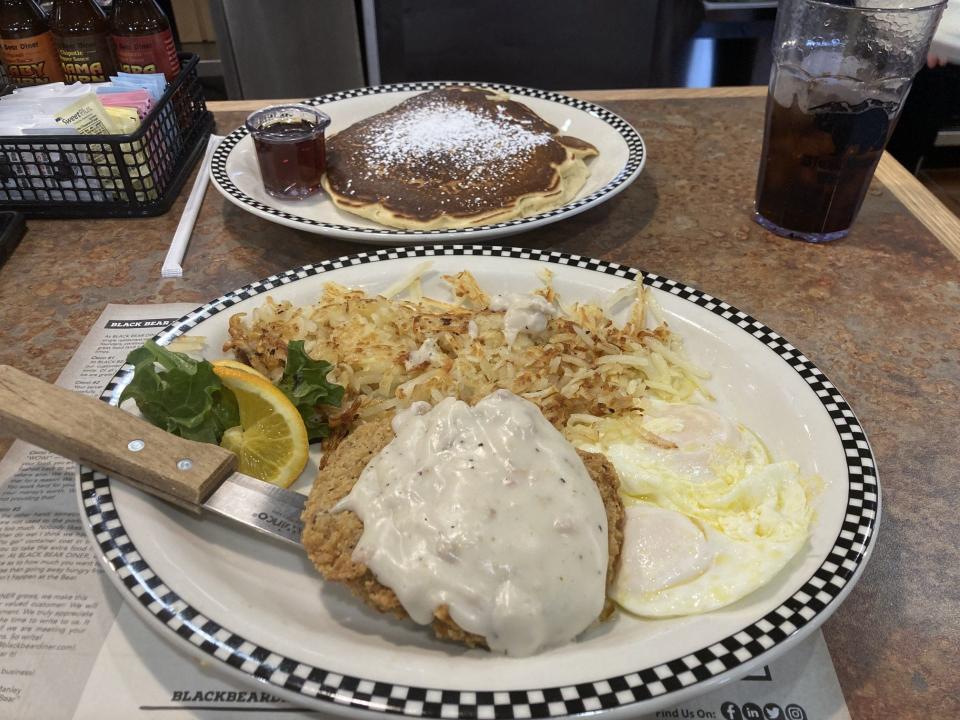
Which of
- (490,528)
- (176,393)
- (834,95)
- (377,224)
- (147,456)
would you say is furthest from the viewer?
Result: (377,224)

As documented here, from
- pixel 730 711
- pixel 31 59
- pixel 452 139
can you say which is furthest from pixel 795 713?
pixel 31 59

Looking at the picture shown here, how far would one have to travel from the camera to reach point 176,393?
136 centimetres

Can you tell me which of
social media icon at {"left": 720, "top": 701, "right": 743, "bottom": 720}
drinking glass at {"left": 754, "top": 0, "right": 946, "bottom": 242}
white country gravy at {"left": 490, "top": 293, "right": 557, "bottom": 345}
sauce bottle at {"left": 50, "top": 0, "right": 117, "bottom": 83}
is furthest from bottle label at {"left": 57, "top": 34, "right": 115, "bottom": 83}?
social media icon at {"left": 720, "top": 701, "right": 743, "bottom": 720}

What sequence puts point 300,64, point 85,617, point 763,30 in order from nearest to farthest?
point 85,617 < point 763,30 < point 300,64

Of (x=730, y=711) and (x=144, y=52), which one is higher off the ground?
(x=144, y=52)

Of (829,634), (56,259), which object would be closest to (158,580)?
(829,634)

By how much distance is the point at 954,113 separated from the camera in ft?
13.0

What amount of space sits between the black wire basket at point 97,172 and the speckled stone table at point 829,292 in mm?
60

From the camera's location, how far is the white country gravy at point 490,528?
1023mm

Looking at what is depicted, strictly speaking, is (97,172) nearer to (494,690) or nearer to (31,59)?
(31,59)

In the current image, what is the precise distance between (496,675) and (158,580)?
0.50m

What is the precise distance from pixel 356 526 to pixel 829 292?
154 cm

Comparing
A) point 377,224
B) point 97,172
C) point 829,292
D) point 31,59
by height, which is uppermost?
point 31,59

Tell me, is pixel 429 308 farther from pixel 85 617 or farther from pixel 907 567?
pixel 907 567
